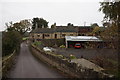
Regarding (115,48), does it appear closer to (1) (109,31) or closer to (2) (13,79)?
(1) (109,31)

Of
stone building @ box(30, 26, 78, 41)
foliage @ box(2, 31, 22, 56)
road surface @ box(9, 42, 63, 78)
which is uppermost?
stone building @ box(30, 26, 78, 41)

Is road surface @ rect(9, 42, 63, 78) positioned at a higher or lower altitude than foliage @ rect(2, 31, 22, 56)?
lower

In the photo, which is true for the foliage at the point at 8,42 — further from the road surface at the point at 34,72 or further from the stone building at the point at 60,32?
the stone building at the point at 60,32

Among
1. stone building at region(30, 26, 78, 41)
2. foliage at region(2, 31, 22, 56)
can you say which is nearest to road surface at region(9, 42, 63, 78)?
foliage at region(2, 31, 22, 56)

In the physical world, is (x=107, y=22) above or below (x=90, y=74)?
above

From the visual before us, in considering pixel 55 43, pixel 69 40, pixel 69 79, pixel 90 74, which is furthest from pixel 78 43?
pixel 90 74

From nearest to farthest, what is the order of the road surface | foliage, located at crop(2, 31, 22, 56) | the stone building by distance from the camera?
the road surface < foliage, located at crop(2, 31, 22, 56) < the stone building

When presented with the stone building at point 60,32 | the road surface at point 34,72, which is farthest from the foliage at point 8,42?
the stone building at point 60,32

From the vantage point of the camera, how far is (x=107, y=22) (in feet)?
28.6

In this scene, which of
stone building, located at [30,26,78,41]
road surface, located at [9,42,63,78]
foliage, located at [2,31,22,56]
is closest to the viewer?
road surface, located at [9,42,63,78]

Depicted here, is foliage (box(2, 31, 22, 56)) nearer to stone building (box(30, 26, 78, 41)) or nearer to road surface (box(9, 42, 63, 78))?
road surface (box(9, 42, 63, 78))

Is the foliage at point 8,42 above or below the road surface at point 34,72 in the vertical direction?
above

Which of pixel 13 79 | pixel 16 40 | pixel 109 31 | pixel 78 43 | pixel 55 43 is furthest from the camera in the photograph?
pixel 55 43

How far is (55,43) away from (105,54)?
124ft
